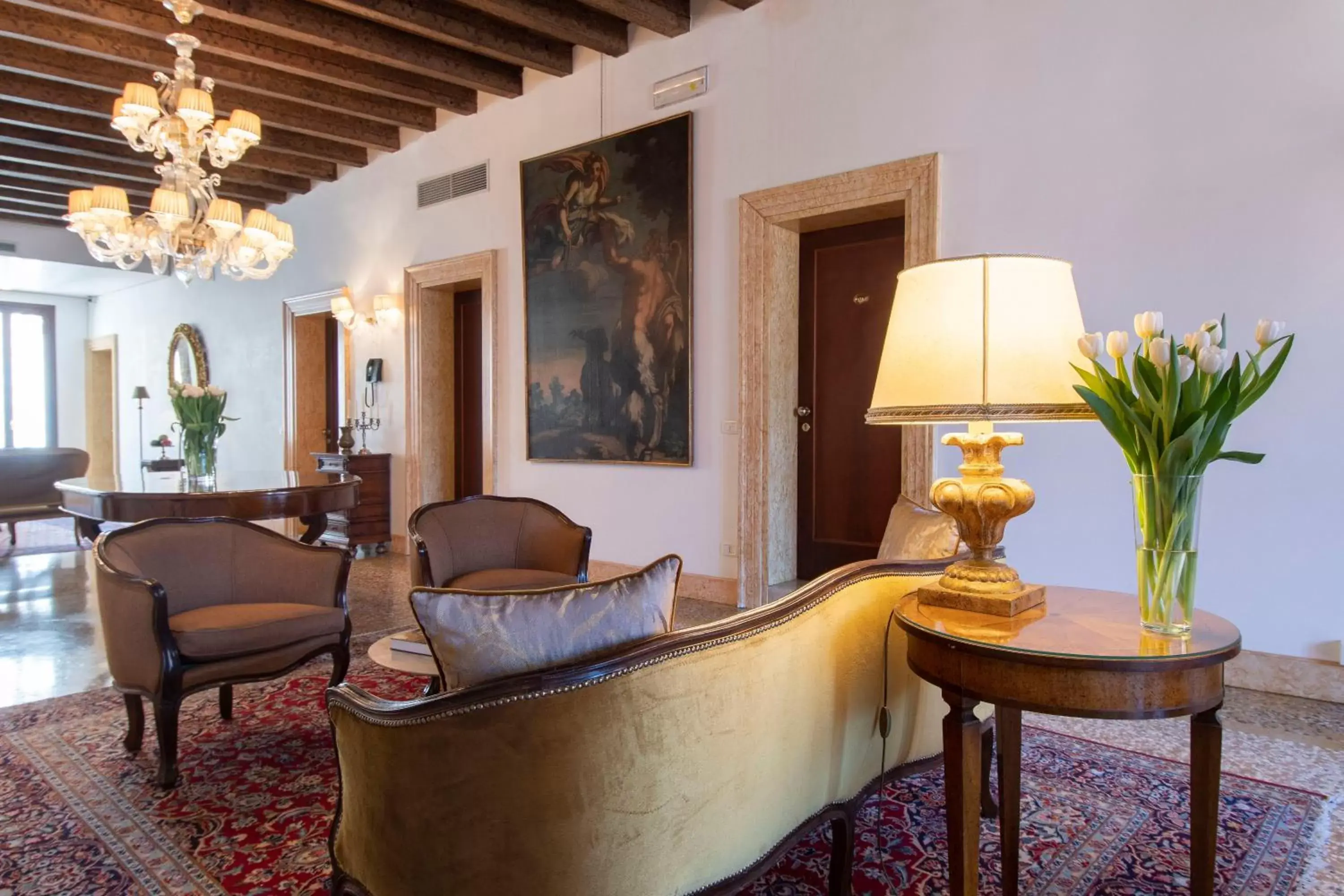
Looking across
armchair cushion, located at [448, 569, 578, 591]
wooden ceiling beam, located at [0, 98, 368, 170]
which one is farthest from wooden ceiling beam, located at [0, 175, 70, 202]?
armchair cushion, located at [448, 569, 578, 591]

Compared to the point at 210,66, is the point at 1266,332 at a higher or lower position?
lower

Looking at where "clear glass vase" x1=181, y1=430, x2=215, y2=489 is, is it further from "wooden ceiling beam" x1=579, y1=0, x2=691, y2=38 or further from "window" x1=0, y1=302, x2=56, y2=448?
"window" x1=0, y1=302, x2=56, y2=448

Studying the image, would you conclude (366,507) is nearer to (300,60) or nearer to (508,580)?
(300,60)

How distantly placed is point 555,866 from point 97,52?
6.17m

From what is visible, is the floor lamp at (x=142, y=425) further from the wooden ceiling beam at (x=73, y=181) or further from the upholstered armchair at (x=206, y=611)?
the upholstered armchair at (x=206, y=611)

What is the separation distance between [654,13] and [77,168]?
582 centimetres

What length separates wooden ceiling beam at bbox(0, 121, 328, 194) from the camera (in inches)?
265

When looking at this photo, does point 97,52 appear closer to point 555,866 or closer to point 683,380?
point 683,380

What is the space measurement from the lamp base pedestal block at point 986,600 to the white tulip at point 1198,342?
559 millimetres

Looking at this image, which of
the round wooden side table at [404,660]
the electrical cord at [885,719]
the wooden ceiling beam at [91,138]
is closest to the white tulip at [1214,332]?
the electrical cord at [885,719]

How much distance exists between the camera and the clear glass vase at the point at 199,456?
14.0 ft

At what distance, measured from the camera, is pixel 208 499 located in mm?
3652

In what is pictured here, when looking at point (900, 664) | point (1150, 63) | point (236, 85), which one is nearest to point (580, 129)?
point (236, 85)

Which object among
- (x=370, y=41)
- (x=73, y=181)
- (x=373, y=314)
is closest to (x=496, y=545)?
(x=370, y=41)
